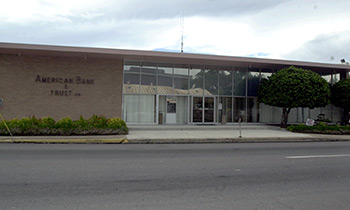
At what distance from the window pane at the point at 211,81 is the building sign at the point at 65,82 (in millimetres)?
7968

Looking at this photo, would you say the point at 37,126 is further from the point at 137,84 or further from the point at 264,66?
the point at 264,66

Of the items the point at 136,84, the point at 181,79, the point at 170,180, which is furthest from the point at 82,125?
the point at 170,180

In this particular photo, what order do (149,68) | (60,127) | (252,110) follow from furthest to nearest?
(252,110) < (149,68) < (60,127)

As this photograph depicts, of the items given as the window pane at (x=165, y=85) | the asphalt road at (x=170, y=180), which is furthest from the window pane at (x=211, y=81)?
the asphalt road at (x=170, y=180)

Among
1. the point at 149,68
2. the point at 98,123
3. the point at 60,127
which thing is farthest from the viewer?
the point at 149,68

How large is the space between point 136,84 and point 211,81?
551 centimetres

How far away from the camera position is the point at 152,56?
56.9 ft

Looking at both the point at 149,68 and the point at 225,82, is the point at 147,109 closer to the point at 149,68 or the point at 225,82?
the point at 149,68

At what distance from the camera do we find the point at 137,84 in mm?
18891

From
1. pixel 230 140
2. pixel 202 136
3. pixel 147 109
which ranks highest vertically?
pixel 147 109

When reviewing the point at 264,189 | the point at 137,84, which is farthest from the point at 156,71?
the point at 264,189

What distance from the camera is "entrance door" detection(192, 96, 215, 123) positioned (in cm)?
2016

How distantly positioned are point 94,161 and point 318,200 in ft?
19.3

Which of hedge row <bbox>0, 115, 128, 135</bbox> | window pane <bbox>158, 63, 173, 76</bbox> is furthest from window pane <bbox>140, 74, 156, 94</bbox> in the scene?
hedge row <bbox>0, 115, 128, 135</bbox>
